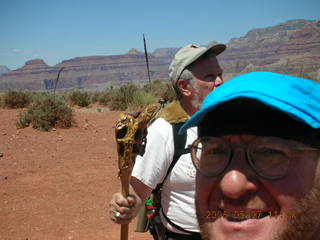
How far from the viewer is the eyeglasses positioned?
1069 mm

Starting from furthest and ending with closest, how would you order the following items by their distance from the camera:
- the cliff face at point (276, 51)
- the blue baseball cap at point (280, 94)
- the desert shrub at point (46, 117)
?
1. the cliff face at point (276, 51)
2. the desert shrub at point (46, 117)
3. the blue baseball cap at point (280, 94)

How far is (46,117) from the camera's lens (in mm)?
12234

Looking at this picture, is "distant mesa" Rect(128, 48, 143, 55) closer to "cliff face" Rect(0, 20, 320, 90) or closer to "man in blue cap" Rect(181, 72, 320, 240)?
"cliff face" Rect(0, 20, 320, 90)

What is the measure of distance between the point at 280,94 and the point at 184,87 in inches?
52.1

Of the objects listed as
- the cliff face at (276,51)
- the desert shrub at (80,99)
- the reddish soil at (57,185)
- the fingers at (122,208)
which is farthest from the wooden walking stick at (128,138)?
the cliff face at (276,51)

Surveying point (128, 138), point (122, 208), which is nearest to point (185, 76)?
point (128, 138)

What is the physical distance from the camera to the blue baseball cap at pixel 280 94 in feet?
3.38

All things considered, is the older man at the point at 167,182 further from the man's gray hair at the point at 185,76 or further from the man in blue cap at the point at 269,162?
the man in blue cap at the point at 269,162

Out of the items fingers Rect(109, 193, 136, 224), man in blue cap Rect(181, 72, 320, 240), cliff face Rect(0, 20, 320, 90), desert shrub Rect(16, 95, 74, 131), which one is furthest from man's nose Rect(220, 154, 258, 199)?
cliff face Rect(0, 20, 320, 90)

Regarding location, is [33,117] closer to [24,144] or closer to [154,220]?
[24,144]

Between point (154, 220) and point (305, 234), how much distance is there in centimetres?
129

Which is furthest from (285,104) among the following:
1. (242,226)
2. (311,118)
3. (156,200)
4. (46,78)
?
(46,78)

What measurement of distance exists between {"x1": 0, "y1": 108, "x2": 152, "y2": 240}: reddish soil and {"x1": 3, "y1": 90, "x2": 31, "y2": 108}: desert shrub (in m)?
6.78

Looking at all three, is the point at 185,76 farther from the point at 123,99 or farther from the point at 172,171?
the point at 123,99
